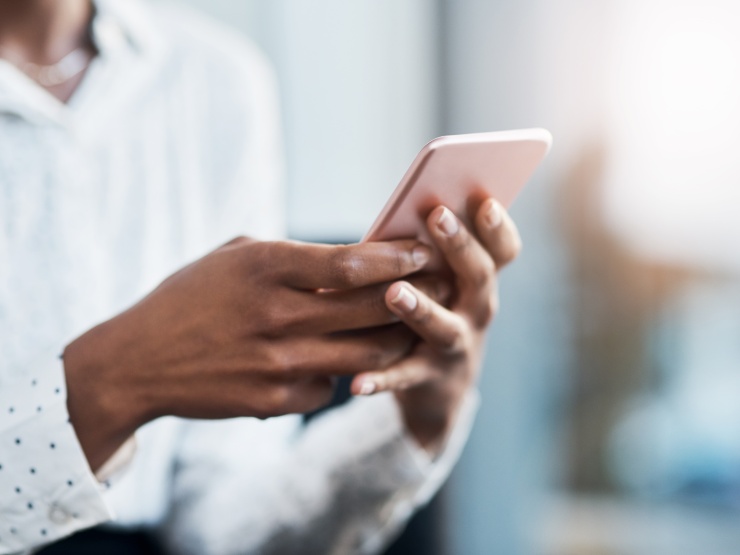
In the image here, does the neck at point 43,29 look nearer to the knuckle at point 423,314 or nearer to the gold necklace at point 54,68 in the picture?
the gold necklace at point 54,68

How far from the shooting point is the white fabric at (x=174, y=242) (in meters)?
0.65

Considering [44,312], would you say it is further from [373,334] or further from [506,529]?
[506,529]

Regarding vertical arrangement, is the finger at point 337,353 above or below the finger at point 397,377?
above

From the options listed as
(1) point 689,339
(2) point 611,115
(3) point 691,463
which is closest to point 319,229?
(2) point 611,115

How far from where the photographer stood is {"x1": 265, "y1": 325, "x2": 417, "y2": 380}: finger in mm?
451

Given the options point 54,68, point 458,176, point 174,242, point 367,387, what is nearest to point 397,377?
point 367,387

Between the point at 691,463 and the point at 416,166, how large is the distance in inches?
40.6

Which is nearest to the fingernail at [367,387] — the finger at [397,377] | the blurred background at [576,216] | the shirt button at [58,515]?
the finger at [397,377]

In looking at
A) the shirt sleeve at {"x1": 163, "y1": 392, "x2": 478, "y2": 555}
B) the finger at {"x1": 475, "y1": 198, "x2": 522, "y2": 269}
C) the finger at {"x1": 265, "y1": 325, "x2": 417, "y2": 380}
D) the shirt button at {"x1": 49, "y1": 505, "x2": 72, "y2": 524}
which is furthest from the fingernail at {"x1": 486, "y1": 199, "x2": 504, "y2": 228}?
the shirt button at {"x1": 49, "y1": 505, "x2": 72, "y2": 524}

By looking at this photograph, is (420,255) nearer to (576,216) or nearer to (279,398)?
(279,398)

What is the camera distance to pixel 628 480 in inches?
49.6

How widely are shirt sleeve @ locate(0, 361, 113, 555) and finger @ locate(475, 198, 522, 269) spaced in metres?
0.29

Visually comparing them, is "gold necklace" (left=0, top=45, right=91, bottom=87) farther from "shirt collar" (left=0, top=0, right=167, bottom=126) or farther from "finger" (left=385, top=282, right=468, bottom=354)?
"finger" (left=385, top=282, right=468, bottom=354)

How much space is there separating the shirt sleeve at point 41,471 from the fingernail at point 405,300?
222mm
